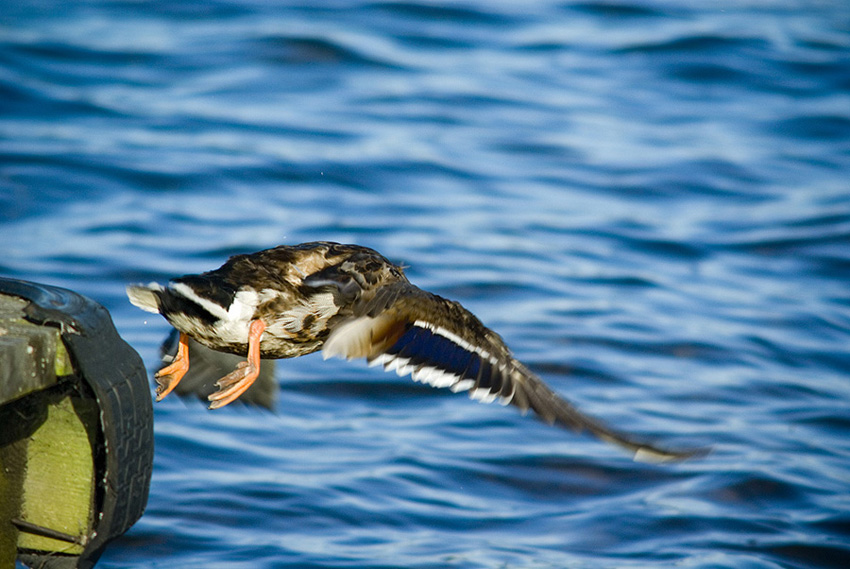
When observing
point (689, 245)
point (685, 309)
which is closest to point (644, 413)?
point (685, 309)

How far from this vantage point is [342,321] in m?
3.92

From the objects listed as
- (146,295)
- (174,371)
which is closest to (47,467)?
(146,295)

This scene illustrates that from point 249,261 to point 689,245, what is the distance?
5.95 metres

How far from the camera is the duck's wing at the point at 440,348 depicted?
3828mm

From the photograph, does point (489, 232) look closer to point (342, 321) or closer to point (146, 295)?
point (342, 321)

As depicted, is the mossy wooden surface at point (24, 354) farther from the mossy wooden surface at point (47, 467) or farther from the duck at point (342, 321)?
the duck at point (342, 321)

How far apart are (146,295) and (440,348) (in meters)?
1.05

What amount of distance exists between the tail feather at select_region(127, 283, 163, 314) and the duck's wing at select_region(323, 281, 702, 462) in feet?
2.05

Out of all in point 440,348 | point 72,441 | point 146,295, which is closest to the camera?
point 72,441

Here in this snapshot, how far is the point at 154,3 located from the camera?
14.0 metres

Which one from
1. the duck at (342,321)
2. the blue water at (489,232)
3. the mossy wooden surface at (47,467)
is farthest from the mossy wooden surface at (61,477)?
the blue water at (489,232)

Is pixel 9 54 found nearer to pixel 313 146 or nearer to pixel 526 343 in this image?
pixel 313 146

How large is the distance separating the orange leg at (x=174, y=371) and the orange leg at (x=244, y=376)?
0.25 metres

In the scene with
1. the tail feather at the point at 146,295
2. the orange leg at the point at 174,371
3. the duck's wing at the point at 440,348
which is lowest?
the orange leg at the point at 174,371
